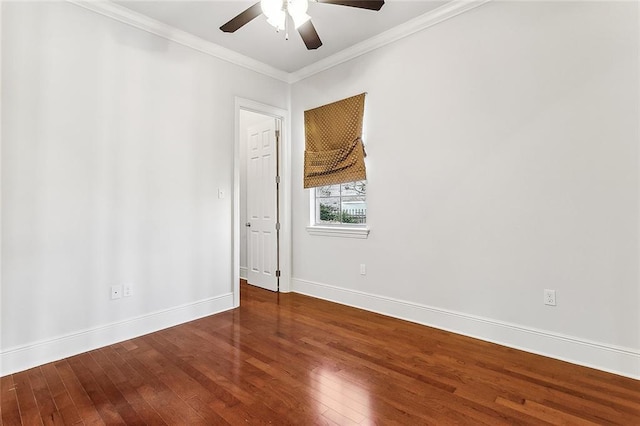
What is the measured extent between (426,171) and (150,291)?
288cm

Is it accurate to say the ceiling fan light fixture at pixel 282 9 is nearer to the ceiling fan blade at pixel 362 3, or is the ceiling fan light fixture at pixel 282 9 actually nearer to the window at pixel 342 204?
the ceiling fan blade at pixel 362 3

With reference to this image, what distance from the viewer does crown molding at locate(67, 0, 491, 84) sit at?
9.11ft

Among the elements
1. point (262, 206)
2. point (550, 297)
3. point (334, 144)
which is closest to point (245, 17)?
point (334, 144)

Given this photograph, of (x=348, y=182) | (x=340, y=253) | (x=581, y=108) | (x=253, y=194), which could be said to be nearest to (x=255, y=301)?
(x=340, y=253)

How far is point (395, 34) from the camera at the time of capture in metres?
Answer: 3.26

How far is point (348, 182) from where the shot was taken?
3768mm

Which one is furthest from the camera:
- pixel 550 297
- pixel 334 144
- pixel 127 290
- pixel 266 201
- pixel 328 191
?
pixel 266 201

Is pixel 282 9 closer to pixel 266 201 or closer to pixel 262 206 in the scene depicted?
pixel 266 201

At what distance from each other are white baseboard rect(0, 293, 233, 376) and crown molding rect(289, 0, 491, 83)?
2.97m

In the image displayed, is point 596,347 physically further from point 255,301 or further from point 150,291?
point 150,291

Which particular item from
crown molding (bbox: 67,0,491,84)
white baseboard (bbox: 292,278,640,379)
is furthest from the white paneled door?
white baseboard (bbox: 292,278,640,379)

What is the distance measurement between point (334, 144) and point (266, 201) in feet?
4.33

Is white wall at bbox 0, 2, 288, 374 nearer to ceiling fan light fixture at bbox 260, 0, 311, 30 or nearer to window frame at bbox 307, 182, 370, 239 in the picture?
window frame at bbox 307, 182, 370, 239

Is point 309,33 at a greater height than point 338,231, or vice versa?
point 309,33
